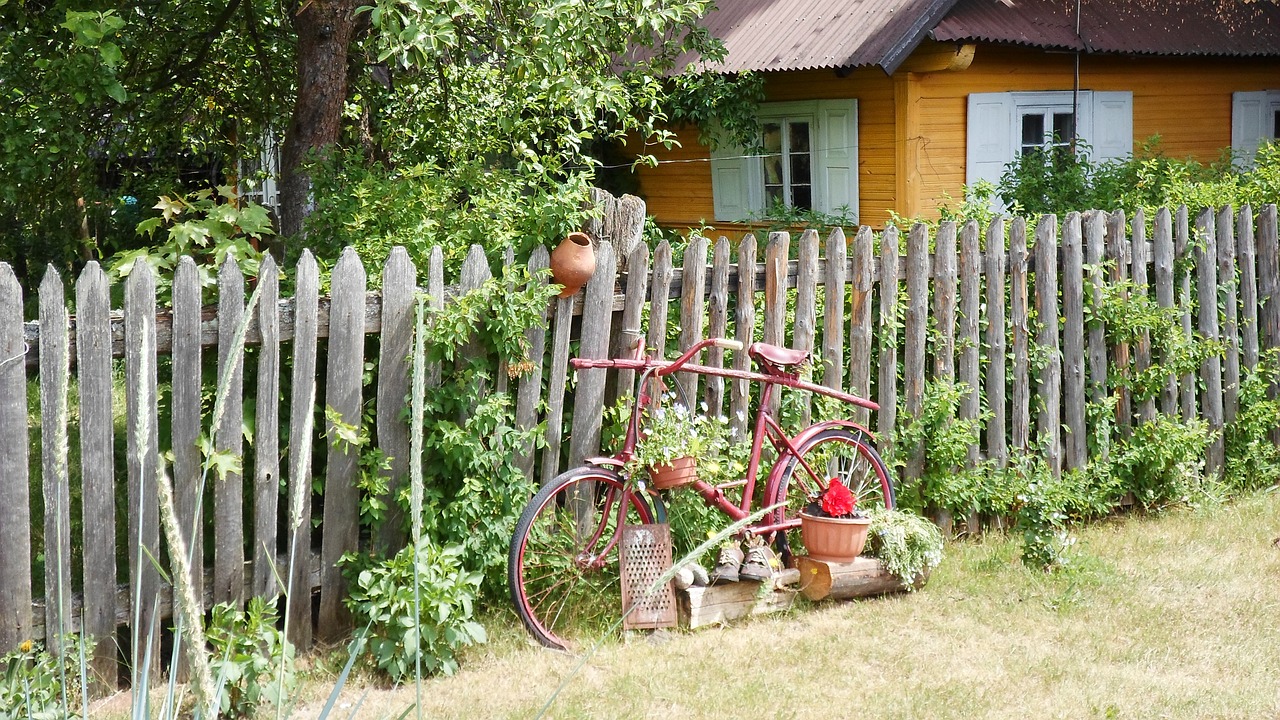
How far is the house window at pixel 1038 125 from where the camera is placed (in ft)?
35.1

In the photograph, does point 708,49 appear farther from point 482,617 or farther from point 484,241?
point 482,617

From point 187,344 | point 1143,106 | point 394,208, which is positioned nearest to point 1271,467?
point 394,208

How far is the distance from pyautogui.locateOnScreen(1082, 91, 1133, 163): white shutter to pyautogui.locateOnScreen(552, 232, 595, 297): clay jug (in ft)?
28.0

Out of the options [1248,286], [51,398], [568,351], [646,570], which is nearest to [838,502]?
[646,570]

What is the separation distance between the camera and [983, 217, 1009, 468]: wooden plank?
5570 mm

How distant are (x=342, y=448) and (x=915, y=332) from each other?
2688 millimetres

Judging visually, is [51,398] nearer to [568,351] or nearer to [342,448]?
[342,448]

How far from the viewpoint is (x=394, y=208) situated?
4723mm

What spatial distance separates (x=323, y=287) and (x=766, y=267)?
6.12 ft

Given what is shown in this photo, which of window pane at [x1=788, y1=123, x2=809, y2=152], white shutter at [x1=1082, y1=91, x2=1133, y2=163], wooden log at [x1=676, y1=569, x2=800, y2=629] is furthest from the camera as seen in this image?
window pane at [x1=788, y1=123, x2=809, y2=152]

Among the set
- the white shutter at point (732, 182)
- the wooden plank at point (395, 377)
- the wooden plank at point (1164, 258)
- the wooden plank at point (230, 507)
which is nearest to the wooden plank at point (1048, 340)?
the wooden plank at point (1164, 258)

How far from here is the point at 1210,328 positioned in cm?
619

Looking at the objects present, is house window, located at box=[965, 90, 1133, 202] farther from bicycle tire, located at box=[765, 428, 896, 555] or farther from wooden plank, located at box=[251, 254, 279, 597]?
wooden plank, located at box=[251, 254, 279, 597]

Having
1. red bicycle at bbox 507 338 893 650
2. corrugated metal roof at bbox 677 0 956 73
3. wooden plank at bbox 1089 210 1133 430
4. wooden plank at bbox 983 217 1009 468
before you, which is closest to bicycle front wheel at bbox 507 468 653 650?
red bicycle at bbox 507 338 893 650
